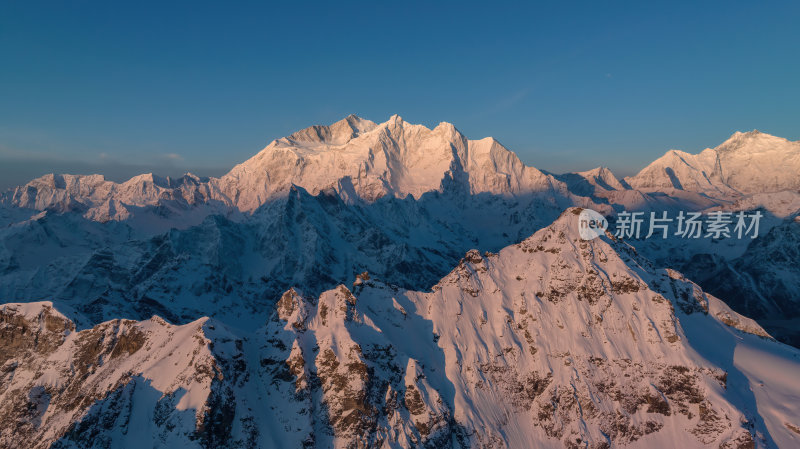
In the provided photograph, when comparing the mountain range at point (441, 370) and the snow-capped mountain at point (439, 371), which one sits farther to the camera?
the mountain range at point (441, 370)

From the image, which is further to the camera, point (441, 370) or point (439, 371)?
point (441, 370)

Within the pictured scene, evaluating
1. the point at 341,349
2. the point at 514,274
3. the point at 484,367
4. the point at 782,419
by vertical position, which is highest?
the point at 514,274

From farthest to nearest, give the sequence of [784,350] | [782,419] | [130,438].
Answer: [784,350] < [782,419] < [130,438]

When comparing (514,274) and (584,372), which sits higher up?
(514,274)

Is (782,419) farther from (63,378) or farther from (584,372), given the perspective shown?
(63,378)

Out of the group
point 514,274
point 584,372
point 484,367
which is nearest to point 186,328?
point 484,367

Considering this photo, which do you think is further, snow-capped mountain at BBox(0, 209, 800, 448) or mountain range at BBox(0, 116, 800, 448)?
mountain range at BBox(0, 116, 800, 448)

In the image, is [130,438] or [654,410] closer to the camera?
[130,438]

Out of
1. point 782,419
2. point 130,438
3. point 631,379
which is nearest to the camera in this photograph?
point 130,438
